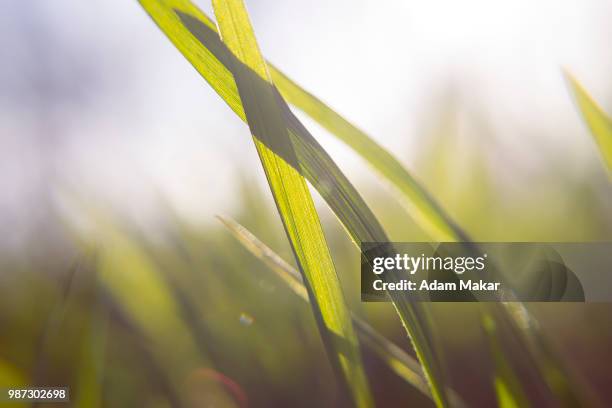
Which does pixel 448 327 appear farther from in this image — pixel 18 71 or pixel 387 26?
pixel 18 71

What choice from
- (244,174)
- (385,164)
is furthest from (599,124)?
(244,174)

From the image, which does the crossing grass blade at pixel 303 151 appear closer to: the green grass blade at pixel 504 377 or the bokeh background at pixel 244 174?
the green grass blade at pixel 504 377

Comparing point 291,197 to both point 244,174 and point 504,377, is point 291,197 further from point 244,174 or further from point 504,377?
point 244,174

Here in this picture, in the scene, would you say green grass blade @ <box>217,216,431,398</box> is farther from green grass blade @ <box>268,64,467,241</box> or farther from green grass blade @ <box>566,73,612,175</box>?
green grass blade @ <box>566,73,612,175</box>

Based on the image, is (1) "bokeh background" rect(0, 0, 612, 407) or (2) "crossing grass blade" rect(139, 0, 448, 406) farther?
(1) "bokeh background" rect(0, 0, 612, 407)

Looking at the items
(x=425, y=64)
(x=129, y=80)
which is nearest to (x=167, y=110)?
(x=129, y=80)

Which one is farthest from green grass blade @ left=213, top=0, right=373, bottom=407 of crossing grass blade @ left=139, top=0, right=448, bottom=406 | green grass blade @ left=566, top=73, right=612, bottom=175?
green grass blade @ left=566, top=73, right=612, bottom=175

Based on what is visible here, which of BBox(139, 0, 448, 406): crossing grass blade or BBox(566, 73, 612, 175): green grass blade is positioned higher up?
BBox(566, 73, 612, 175): green grass blade

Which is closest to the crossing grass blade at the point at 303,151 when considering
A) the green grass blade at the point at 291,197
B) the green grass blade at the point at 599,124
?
the green grass blade at the point at 291,197
